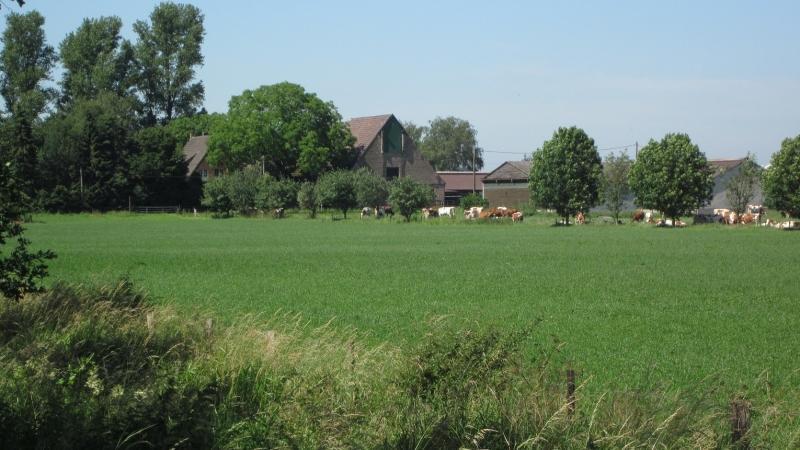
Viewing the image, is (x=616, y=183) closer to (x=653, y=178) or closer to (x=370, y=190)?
(x=653, y=178)

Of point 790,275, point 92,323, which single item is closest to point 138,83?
point 790,275

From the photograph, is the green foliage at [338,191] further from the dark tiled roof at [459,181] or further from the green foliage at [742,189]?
the dark tiled roof at [459,181]

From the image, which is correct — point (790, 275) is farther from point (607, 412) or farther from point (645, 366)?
point (607, 412)

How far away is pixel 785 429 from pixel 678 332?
7.26 meters

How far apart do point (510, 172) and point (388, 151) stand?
17.7 metres

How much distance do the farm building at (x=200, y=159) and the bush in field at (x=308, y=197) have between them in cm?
2513

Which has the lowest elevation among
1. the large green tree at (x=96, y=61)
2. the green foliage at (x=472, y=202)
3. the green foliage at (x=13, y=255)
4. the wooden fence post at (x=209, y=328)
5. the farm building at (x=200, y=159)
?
the wooden fence post at (x=209, y=328)

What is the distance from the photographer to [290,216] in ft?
265

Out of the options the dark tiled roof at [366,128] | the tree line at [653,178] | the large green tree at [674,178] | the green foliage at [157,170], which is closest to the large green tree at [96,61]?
the green foliage at [157,170]

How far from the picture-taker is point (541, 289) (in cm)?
2097

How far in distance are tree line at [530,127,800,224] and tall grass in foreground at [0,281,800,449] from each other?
58929 mm

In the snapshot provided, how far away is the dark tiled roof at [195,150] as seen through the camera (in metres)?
101

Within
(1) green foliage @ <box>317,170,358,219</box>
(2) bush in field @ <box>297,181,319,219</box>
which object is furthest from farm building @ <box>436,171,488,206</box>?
(2) bush in field @ <box>297,181,319,219</box>

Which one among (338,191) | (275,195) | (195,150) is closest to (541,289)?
(338,191)
